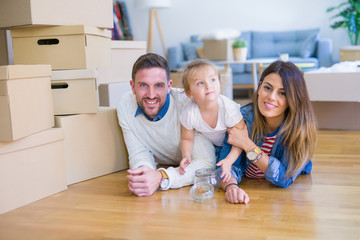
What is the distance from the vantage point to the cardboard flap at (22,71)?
1.41 meters

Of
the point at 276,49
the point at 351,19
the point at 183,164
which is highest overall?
the point at 351,19

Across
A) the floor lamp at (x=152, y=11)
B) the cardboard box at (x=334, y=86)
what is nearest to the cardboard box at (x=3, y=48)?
the cardboard box at (x=334, y=86)

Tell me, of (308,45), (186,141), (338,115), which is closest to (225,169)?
(186,141)

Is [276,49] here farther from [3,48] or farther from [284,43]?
[3,48]

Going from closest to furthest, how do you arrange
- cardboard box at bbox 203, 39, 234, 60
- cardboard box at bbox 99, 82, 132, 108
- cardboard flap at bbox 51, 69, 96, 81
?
cardboard flap at bbox 51, 69, 96, 81
cardboard box at bbox 99, 82, 132, 108
cardboard box at bbox 203, 39, 234, 60

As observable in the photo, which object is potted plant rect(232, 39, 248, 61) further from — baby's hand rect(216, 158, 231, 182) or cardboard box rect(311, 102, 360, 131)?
baby's hand rect(216, 158, 231, 182)

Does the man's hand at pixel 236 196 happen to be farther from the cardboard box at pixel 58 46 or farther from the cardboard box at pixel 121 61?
the cardboard box at pixel 121 61

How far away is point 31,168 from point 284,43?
13.0 ft

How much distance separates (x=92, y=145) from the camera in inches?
71.6

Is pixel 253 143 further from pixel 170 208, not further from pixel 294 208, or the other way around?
pixel 170 208

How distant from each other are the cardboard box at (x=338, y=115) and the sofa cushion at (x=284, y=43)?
201cm

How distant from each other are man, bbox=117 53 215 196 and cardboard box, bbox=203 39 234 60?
7.81 feet

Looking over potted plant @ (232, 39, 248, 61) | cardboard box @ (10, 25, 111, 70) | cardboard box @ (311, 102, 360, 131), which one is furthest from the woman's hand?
potted plant @ (232, 39, 248, 61)

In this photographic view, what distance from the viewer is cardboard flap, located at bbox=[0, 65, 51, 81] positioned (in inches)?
55.5
